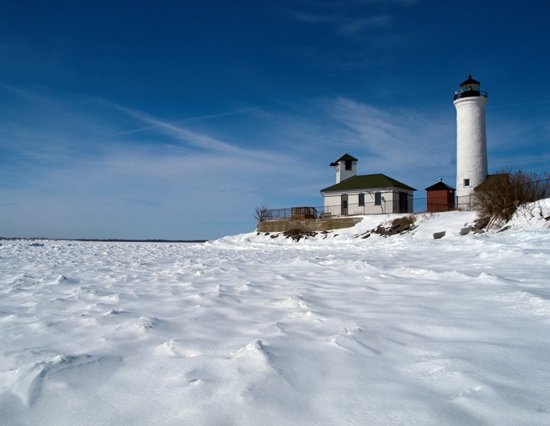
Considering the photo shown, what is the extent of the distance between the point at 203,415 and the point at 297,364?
0.80m

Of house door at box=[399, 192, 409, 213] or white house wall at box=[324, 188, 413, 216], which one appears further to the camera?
house door at box=[399, 192, 409, 213]

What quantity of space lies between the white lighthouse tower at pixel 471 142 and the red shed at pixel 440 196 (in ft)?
6.22

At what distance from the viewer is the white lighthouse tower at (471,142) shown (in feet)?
91.0

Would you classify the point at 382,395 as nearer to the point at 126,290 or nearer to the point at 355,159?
the point at 126,290

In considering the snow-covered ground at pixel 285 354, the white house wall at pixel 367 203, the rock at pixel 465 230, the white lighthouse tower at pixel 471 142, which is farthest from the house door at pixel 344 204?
the snow-covered ground at pixel 285 354

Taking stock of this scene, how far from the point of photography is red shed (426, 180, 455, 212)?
30000mm

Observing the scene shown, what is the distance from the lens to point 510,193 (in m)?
15.4

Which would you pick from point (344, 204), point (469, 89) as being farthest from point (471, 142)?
point (344, 204)

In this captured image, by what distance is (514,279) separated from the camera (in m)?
5.22

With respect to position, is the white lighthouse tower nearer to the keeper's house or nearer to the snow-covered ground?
the keeper's house

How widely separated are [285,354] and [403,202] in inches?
1279

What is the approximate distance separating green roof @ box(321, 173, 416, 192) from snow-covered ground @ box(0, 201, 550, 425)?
89.3ft

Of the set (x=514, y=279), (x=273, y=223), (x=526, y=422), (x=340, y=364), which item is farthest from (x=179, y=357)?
(x=273, y=223)

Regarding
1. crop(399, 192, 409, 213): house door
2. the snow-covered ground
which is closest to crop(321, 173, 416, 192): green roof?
Result: crop(399, 192, 409, 213): house door
